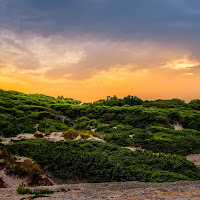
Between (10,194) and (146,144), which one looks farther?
(146,144)

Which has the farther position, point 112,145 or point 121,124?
point 121,124

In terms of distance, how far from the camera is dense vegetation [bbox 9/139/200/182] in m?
10.7

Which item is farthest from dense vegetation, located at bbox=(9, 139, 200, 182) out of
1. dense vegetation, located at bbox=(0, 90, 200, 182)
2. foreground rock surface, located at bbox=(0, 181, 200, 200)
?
foreground rock surface, located at bbox=(0, 181, 200, 200)

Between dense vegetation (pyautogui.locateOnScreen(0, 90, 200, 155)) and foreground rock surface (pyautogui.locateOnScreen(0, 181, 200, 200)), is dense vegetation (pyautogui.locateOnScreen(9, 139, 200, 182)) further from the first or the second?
dense vegetation (pyautogui.locateOnScreen(0, 90, 200, 155))

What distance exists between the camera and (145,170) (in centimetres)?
1150

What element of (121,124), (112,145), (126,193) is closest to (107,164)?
(126,193)

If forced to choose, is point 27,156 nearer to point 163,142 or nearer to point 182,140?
point 163,142

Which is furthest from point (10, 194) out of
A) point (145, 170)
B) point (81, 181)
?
point (145, 170)

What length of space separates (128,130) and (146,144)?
16.8 feet

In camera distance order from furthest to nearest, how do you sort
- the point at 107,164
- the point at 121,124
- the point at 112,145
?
the point at 121,124 < the point at 112,145 < the point at 107,164

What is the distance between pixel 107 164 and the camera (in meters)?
11.6

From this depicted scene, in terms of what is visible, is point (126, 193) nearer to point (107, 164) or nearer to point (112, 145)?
point (107, 164)

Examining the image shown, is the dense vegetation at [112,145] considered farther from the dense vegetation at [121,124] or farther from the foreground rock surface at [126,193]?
the foreground rock surface at [126,193]

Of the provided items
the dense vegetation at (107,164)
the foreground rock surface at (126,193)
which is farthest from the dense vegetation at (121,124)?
the foreground rock surface at (126,193)
